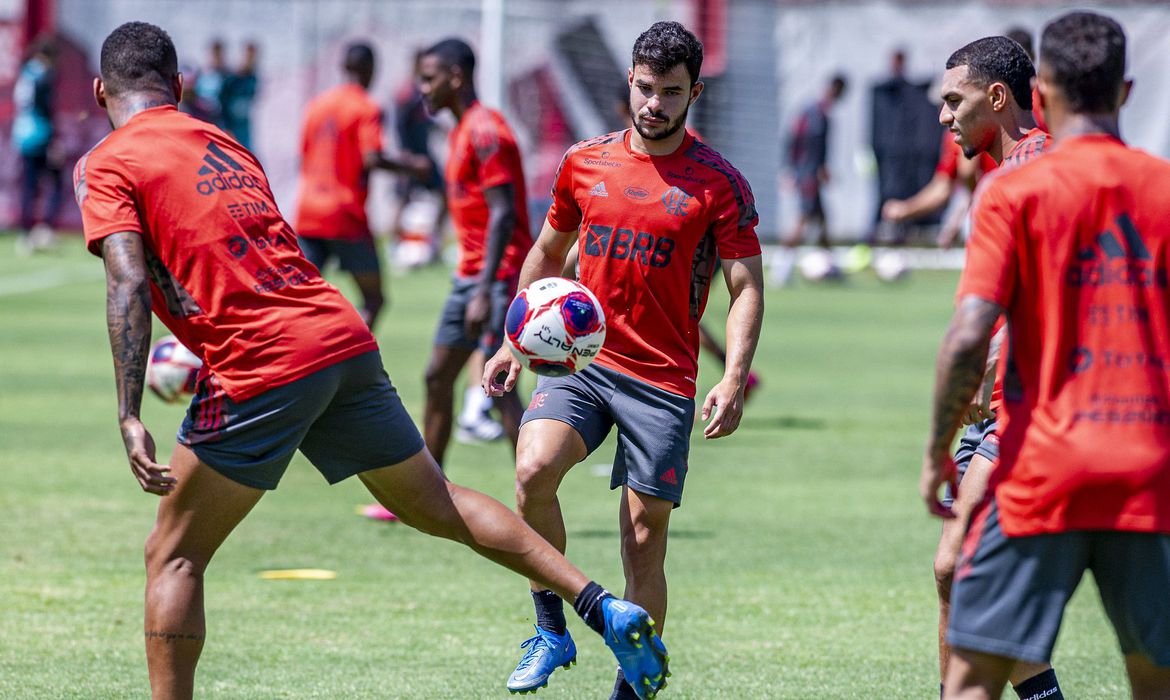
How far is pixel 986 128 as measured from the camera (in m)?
5.81

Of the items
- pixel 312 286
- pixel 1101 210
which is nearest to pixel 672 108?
pixel 312 286

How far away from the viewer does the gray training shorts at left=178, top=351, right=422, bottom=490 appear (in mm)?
5340

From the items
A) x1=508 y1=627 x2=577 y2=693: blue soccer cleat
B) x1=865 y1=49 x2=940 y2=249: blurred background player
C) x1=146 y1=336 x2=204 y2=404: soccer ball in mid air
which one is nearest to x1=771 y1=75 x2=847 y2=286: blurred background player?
x1=865 y1=49 x2=940 y2=249: blurred background player

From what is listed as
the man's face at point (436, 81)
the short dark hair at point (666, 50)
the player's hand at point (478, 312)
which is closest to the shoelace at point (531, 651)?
the short dark hair at point (666, 50)

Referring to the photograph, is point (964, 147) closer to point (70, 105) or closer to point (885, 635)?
point (885, 635)

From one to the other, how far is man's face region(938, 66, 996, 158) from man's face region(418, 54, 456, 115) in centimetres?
485

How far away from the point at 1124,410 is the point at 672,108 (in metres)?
2.47

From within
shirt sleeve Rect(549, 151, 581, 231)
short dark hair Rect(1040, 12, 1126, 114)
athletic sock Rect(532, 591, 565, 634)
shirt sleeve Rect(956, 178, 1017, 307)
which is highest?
short dark hair Rect(1040, 12, 1126, 114)

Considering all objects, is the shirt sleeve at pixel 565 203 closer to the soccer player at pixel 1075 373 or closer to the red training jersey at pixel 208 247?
the red training jersey at pixel 208 247

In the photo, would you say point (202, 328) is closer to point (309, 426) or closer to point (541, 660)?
point (309, 426)

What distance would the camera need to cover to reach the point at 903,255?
29578mm

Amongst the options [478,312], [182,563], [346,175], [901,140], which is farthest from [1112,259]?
[901,140]

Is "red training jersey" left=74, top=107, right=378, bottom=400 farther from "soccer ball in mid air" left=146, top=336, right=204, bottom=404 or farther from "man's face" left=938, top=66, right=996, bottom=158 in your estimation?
"soccer ball in mid air" left=146, top=336, right=204, bottom=404

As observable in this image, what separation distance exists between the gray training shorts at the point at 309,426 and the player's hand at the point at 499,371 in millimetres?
779
